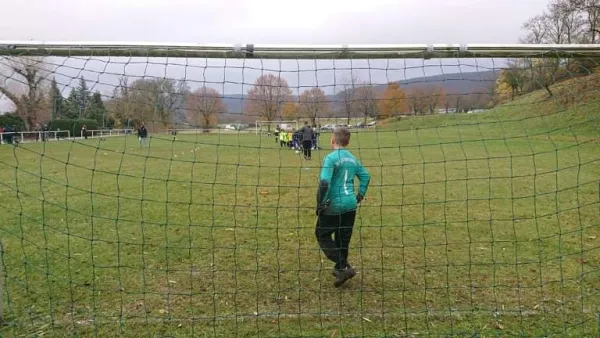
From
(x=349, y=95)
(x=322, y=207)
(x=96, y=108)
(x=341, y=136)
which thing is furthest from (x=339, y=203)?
(x=96, y=108)

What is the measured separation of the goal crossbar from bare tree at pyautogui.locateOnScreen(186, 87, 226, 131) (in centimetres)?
51

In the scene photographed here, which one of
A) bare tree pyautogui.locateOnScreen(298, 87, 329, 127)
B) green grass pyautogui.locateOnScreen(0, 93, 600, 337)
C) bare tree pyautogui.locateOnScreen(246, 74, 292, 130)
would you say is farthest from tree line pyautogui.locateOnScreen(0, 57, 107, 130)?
bare tree pyautogui.locateOnScreen(298, 87, 329, 127)

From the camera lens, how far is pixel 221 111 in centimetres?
428

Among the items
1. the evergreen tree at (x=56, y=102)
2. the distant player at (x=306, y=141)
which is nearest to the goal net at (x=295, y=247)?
the evergreen tree at (x=56, y=102)

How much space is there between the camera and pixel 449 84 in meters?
4.11

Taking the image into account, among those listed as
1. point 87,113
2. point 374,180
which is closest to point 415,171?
point 374,180

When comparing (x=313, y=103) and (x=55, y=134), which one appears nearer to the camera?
(x=313, y=103)

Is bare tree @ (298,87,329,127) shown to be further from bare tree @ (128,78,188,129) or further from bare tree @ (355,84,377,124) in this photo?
bare tree @ (128,78,188,129)

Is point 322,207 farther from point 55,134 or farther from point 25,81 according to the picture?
point 55,134

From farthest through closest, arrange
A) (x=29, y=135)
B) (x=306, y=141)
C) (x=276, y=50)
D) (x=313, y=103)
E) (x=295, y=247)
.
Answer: (x=306, y=141) → (x=29, y=135) → (x=295, y=247) → (x=313, y=103) → (x=276, y=50)

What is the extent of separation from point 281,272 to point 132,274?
64.7 inches

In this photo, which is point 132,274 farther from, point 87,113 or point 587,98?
point 587,98

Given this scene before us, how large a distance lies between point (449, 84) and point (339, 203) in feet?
5.34

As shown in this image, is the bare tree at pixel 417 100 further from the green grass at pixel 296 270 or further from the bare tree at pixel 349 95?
the bare tree at pixel 349 95
